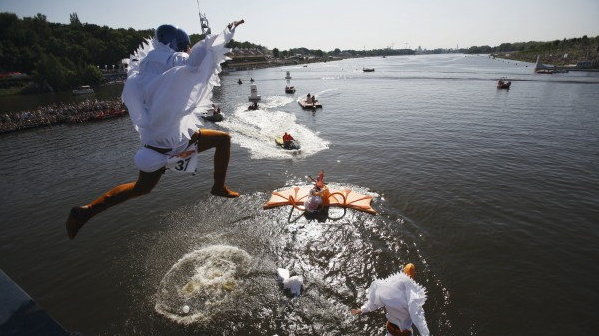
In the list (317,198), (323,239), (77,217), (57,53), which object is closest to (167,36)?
(77,217)

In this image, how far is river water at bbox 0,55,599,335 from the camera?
1063cm

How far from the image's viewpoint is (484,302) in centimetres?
1109

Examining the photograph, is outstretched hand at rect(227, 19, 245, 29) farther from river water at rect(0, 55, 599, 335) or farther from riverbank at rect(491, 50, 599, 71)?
riverbank at rect(491, 50, 599, 71)

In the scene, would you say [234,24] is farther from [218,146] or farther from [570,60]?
[570,60]

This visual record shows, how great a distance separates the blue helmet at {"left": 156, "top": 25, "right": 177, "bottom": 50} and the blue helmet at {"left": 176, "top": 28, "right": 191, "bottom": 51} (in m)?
0.06

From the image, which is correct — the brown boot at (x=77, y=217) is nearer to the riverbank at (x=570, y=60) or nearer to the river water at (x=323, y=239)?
the river water at (x=323, y=239)

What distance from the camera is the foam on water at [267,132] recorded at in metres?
26.4

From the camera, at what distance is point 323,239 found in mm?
14320

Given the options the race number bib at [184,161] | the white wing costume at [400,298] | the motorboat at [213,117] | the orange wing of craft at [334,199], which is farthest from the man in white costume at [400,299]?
the motorboat at [213,117]

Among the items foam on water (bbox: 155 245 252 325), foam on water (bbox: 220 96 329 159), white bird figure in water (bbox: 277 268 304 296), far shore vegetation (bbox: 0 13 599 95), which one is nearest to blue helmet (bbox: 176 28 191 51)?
white bird figure in water (bbox: 277 268 304 296)

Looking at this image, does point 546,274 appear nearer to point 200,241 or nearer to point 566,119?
point 200,241

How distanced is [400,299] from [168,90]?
5.57 meters

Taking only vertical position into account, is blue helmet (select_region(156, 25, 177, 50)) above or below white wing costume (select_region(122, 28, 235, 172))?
above

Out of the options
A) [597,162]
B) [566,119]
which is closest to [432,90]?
[566,119]
